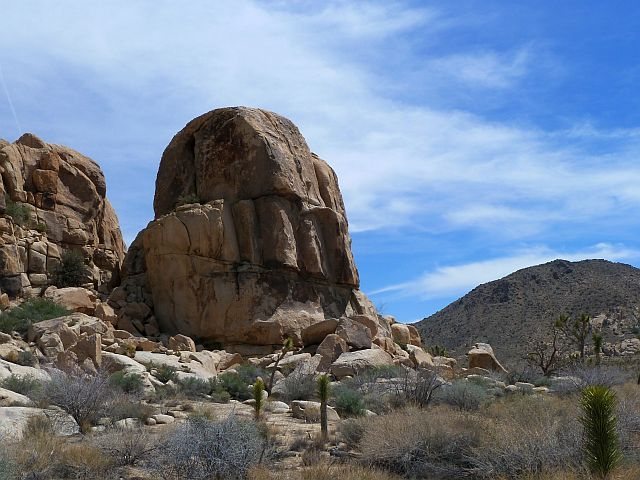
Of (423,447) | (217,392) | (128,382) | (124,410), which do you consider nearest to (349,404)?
(124,410)

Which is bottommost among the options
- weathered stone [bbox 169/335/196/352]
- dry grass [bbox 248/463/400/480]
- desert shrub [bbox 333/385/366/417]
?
dry grass [bbox 248/463/400/480]

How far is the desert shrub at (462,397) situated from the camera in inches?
695

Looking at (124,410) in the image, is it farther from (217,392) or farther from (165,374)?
(165,374)

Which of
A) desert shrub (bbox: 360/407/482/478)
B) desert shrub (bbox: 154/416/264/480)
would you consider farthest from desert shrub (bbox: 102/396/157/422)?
desert shrub (bbox: 360/407/482/478)

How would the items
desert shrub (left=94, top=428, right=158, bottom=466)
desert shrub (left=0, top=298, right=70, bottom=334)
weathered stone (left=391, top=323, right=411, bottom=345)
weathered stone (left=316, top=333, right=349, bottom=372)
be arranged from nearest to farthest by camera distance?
desert shrub (left=94, top=428, right=158, bottom=466)
desert shrub (left=0, top=298, right=70, bottom=334)
weathered stone (left=316, top=333, right=349, bottom=372)
weathered stone (left=391, top=323, right=411, bottom=345)

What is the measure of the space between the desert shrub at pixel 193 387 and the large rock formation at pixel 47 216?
13.6 m

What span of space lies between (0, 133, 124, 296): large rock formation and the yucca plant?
2885cm

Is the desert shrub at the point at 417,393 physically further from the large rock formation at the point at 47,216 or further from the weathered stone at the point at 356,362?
the large rock formation at the point at 47,216

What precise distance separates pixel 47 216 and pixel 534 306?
4471 cm

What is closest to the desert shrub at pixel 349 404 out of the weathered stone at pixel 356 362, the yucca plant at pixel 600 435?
the weathered stone at pixel 356 362

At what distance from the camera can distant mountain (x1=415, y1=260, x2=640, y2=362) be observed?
61.5 meters

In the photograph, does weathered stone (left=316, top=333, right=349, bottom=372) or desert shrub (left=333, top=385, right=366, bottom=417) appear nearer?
desert shrub (left=333, top=385, right=366, bottom=417)

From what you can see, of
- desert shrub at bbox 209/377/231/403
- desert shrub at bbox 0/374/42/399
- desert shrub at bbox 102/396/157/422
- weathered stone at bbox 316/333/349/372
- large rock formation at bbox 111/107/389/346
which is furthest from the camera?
large rock formation at bbox 111/107/389/346

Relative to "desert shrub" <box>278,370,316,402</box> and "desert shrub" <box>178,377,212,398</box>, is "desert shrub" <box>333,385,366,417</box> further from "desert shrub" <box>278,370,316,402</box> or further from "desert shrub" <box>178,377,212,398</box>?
"desert shrub" <box>178,377,212,398</box>
